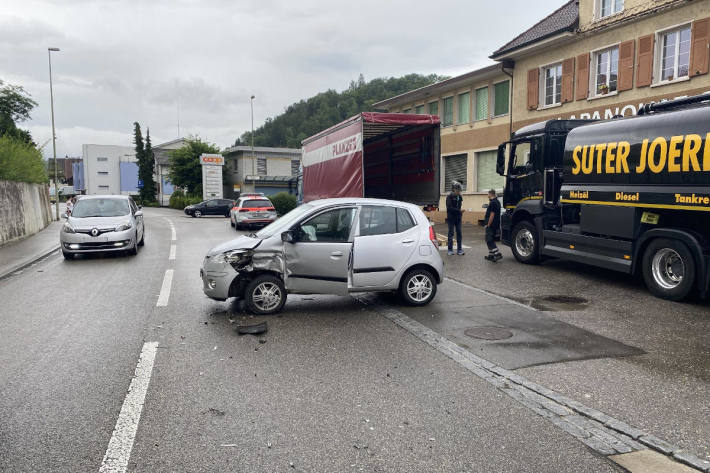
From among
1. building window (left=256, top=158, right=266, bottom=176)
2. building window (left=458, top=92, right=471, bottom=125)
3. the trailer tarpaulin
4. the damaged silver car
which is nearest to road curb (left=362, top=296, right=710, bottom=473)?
the damaged silver car

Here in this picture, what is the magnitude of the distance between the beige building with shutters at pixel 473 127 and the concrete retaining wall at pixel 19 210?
62.9ft

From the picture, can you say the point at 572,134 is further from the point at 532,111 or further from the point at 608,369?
the point at 532,111

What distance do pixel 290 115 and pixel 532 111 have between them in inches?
2604

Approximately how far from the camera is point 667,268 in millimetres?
8781

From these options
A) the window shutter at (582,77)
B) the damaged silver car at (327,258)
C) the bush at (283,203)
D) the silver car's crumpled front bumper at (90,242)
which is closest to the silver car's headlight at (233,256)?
the damaged silver car at (327,258)

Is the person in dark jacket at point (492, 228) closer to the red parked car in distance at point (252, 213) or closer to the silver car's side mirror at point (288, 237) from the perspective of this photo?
the silver car's side mirror at point (288, 237)

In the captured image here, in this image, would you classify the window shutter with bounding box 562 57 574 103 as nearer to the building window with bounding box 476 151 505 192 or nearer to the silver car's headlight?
the building window with bounding box 476 151 505 192

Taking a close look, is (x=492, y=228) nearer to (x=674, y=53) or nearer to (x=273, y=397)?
(x=273, y=397)

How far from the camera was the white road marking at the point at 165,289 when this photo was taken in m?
8.25

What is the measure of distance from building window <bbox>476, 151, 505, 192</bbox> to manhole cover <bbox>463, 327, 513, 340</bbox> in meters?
18.6

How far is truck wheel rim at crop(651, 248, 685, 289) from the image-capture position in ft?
28.1

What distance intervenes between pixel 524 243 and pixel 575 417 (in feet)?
29.5

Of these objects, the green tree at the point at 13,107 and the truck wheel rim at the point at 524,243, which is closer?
the truck wheel rim at the point at 524,243

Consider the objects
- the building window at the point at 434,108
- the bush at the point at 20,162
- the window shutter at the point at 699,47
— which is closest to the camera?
the window shutter at the point at 699,47
